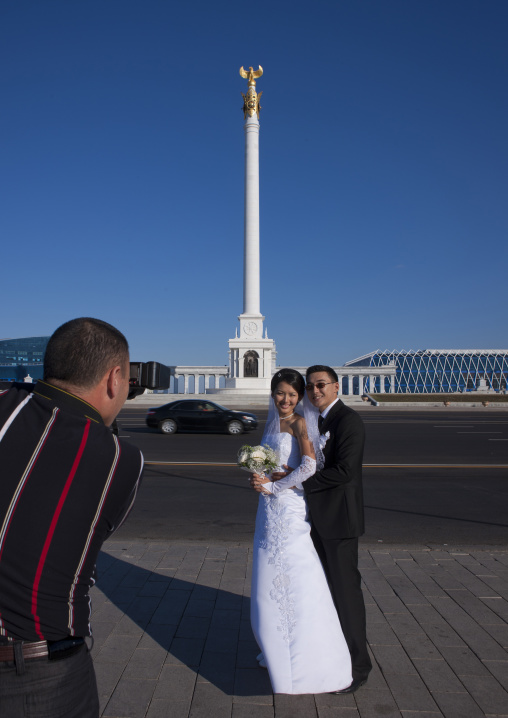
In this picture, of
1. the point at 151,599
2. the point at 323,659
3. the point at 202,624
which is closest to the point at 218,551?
the point at 151,599

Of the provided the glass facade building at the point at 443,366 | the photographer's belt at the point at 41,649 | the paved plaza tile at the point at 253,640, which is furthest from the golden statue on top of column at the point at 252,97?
the glass facade building at the point at 443,366

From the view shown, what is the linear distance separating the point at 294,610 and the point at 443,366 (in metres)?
117

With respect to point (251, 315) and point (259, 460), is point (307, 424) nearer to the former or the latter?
point (259, 460)

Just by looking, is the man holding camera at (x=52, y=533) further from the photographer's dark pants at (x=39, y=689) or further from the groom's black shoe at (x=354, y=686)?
the groom's black shoe at (x=354, y=686)

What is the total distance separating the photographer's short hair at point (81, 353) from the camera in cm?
180

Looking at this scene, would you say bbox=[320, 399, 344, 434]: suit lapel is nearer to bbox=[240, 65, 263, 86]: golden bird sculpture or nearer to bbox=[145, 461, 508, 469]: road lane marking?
bbox=[145, 461, 508, 469]: road lane marking

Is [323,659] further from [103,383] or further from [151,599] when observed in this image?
[103,383]

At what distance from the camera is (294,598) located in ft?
10.8

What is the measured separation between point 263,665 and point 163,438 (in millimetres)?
14757

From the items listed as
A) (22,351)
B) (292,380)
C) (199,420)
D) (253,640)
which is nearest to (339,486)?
(292,380)

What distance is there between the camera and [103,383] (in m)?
1.85

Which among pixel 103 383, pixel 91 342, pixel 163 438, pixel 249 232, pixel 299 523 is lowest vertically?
pixel 163 438

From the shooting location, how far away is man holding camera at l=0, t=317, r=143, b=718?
59.7 inches

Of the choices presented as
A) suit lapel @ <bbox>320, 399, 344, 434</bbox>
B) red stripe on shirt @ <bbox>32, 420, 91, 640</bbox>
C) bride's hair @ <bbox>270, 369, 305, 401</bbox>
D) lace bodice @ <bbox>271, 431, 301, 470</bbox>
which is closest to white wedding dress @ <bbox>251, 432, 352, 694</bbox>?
lace bodice @ <bbox>271, 431, 301, 470</bbox>
